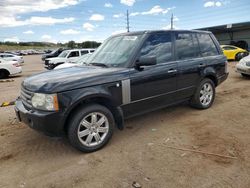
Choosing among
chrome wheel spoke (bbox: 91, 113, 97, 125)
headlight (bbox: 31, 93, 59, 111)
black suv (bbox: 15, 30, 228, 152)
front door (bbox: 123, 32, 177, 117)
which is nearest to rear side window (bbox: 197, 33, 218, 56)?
black suv (bbox: 15, 30, 228, 152)

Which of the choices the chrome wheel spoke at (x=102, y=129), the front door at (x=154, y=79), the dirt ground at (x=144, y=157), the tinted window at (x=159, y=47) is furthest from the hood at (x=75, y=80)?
the dirt ground at (x=144, y=157)

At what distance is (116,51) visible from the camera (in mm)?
4250

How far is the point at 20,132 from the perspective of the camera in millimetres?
4402

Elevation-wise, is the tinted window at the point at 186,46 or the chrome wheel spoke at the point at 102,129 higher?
the tinted window at the point at 186,46

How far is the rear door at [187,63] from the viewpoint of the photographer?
4.65 metres

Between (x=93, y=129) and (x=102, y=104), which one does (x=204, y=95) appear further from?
(x=93, y=129)

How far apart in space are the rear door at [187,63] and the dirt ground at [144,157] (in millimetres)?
681

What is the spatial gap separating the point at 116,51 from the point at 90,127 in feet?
5.27

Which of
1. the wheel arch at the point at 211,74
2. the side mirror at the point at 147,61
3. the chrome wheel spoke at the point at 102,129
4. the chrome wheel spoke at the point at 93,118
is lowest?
the chrome wheel spoke at the point at 102,129

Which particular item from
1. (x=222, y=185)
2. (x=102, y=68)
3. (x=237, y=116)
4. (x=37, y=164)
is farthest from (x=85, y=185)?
(x=237, y=116)

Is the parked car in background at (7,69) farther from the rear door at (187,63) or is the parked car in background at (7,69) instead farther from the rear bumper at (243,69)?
the rear bumper at (243,69)

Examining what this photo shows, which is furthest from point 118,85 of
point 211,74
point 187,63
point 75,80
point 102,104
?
point 211,74

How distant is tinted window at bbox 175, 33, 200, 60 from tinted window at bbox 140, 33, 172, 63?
241 mm

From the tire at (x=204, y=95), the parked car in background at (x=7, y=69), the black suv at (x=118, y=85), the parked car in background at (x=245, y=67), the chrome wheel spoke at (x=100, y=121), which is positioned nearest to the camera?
the black suv at (x=118, y=85)
